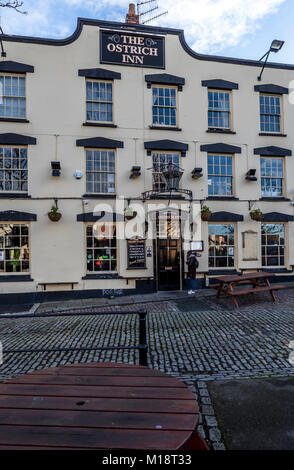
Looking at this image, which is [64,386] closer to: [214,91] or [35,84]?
[35,84]

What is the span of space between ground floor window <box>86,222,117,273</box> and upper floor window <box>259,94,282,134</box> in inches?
365

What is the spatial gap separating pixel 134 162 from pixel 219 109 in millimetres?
5046

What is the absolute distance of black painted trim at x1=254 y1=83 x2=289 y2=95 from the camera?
13641 millimetres

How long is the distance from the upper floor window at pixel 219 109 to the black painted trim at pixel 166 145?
72.5 inches

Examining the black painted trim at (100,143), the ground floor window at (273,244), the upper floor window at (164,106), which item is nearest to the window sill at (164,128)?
the upper floor window at (164,106)

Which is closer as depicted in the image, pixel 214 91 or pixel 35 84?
pixel 35 84

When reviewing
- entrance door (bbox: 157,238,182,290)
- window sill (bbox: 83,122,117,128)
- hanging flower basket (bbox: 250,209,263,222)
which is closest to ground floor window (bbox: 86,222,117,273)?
entrance door (bbox: 157,238,182,290)

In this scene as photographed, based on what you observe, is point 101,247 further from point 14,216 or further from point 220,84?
point 220,84

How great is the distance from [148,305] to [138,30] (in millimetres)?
12172

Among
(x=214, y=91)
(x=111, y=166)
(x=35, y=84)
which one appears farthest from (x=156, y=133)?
(x=35, y=84)

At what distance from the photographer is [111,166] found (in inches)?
492

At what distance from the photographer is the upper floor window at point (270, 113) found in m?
13.9

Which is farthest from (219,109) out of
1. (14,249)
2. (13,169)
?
(14,249)

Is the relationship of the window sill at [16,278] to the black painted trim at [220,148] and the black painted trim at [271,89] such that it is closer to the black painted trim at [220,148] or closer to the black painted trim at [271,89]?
the black painted trim at [220,148]
